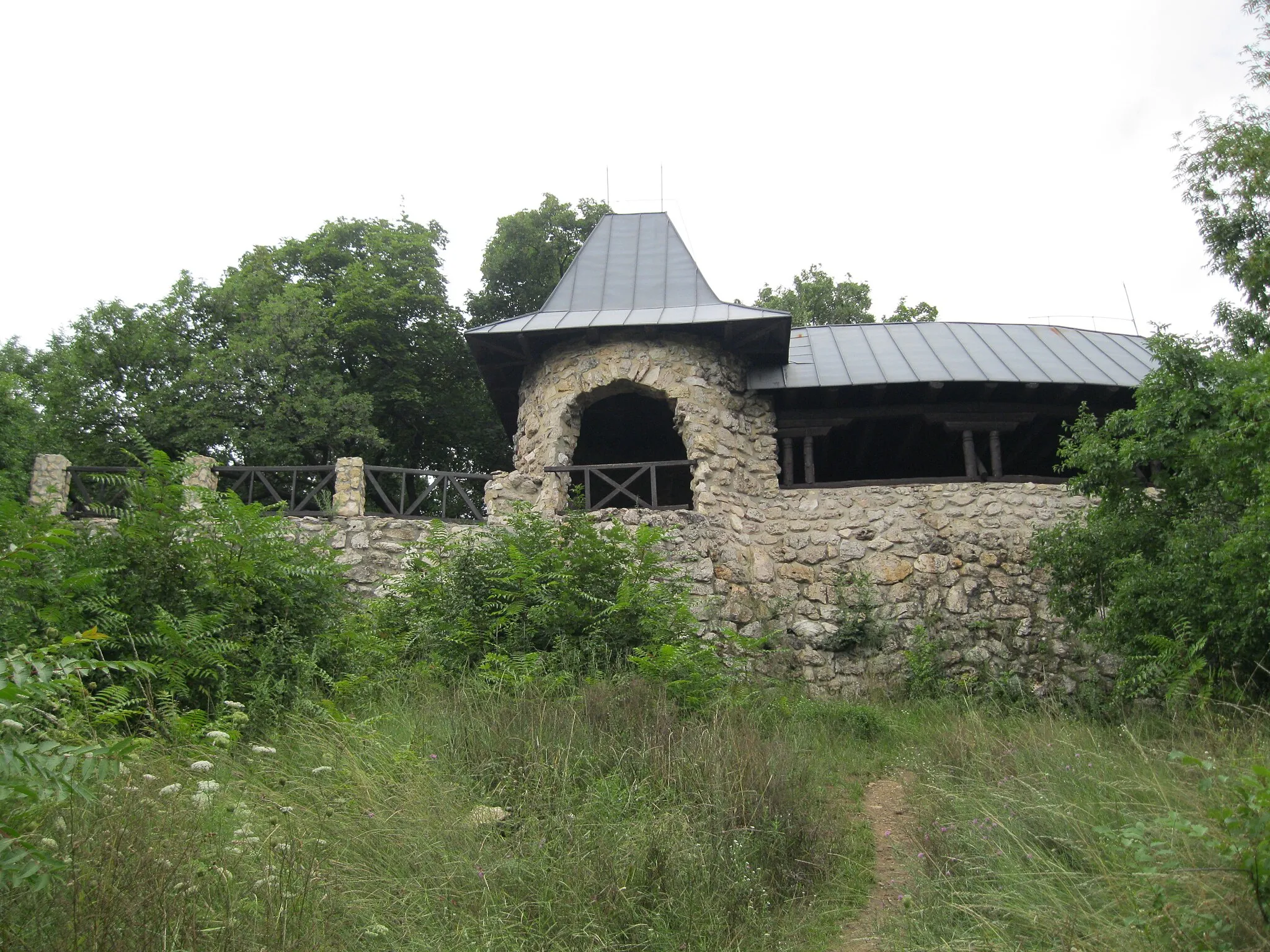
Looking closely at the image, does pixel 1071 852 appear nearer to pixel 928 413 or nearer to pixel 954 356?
pixel 928 413

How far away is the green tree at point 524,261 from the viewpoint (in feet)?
67.9

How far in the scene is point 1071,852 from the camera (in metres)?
4.09

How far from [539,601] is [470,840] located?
3.12 metres

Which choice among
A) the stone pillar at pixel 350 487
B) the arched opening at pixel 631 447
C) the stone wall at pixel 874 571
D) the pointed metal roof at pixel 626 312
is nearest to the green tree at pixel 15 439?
the stone pillar at pixel 350 487

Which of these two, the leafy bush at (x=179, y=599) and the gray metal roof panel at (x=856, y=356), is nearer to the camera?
the leafy bush at (x=179, y=599)

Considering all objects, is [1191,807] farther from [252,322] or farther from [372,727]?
[252,322]

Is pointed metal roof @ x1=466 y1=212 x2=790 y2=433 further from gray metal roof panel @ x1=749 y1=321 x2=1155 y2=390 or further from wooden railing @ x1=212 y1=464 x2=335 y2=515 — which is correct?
wooden railing @ x1=212 y1=464 x2=335 y2=515

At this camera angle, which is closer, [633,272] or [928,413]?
[928,413]

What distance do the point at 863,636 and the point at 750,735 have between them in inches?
183

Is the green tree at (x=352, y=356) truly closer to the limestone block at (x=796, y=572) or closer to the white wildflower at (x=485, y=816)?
the limestone block at (x=796, y=572)

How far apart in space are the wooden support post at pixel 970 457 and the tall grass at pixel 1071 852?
5.34 meters

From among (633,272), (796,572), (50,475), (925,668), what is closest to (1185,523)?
(925,668)

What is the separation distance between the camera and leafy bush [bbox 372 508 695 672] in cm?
692

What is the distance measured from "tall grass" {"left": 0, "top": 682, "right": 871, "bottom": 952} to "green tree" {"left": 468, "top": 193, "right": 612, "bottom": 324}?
1583cm
